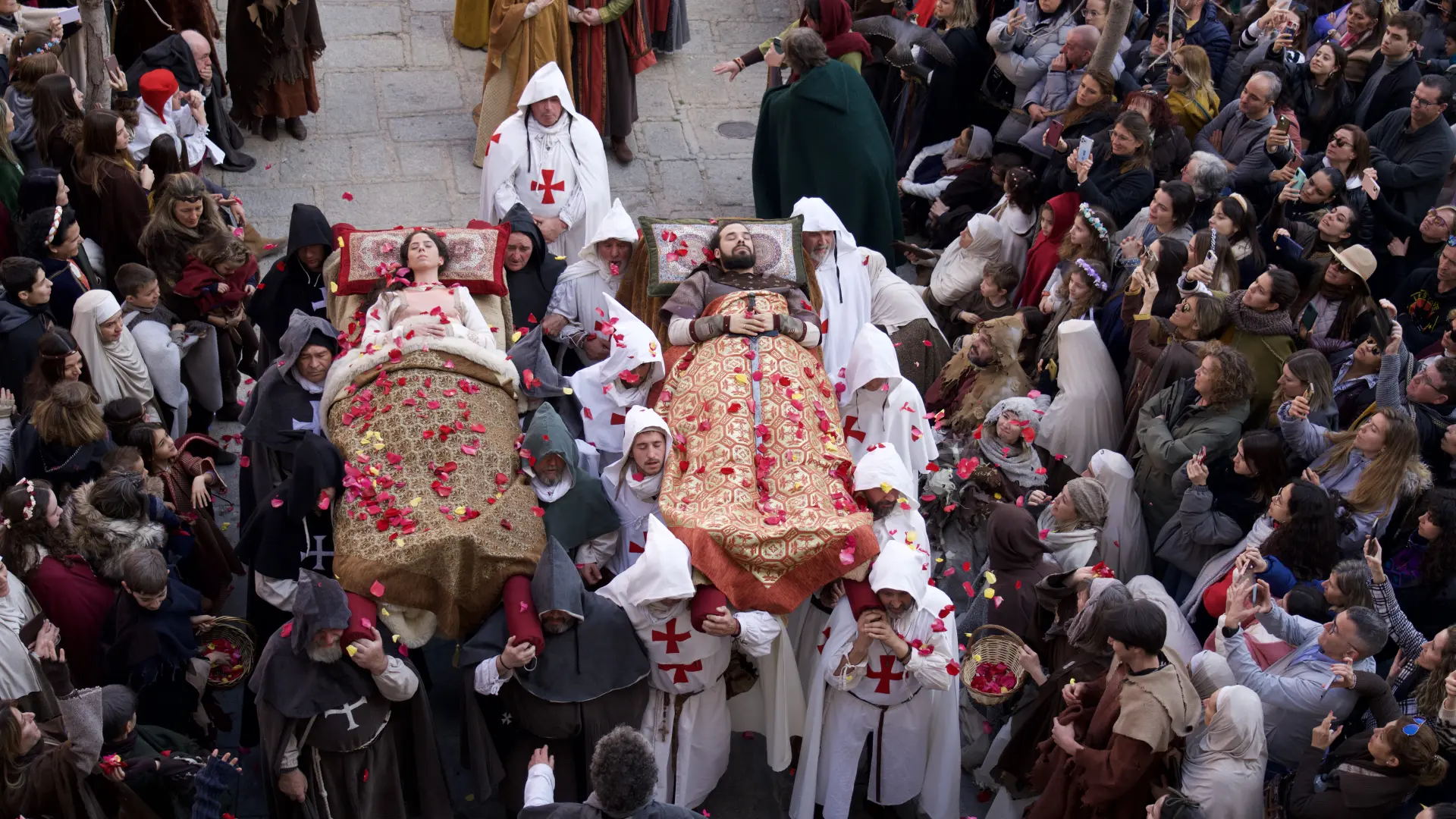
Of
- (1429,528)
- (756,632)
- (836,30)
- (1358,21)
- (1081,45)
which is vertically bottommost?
(756,632)

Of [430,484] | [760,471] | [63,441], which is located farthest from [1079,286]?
[63,441]

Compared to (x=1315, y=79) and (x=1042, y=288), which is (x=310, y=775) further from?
(x=1315, y=79)

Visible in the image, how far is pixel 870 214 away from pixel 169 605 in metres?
5.10

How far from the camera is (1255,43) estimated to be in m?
9.77

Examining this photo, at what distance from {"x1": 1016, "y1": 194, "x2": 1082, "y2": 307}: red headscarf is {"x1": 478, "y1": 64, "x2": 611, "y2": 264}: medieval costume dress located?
2622 millimetres

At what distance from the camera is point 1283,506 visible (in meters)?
6.22

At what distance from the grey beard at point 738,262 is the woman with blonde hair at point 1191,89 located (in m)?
2.92

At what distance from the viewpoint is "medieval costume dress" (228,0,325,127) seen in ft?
35.1

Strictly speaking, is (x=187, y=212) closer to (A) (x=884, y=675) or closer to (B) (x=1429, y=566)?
(A) (x=884, y=675)

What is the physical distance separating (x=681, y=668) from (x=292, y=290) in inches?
132

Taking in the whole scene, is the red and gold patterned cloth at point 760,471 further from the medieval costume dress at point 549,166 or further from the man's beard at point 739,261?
the medieval costume dress at point 549,166

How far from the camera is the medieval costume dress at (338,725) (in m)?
Result: 5.80

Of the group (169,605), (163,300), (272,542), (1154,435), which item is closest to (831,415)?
(1154,435)

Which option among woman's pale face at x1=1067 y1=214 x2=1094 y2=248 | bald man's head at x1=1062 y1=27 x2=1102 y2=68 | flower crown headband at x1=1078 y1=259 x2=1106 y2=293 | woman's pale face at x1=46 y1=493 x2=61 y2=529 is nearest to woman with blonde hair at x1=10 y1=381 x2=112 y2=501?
woman's pale face at x1=46 y1=493 x2=61 y2=529
